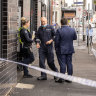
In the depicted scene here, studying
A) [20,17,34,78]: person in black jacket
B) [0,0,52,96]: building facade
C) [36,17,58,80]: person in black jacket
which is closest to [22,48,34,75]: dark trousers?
[20,17,34,78]: person in black jacket

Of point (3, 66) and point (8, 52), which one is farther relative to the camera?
point (8, 52)

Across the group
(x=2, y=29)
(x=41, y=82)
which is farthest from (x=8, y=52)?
(x=41, y=82)

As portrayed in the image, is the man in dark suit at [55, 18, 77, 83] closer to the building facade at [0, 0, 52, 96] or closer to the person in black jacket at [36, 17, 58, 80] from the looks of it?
the person in black jacket at [36, 17, 58, 80]

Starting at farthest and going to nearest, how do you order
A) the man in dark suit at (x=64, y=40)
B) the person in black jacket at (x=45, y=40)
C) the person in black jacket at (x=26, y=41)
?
1. the person in black jacket at (x=26, y=41)
2. the person in black jacket at (x=45, y=40)
3. the man in dark suit at (x=64, y=40)

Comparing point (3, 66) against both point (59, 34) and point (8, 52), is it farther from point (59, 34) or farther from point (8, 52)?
point (59, 34)

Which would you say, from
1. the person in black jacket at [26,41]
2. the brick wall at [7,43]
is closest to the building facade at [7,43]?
the brick wall at [7,43]

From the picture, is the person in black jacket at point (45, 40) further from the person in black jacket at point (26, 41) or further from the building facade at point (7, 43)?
the building facade at point (7, 43)

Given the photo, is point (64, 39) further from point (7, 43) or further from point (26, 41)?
point (7, 43)

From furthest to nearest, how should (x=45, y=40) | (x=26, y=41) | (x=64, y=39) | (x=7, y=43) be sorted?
(x=26, y=41) → (x=45, y=40) → (x=64, y=39) → (x=7, y=43)

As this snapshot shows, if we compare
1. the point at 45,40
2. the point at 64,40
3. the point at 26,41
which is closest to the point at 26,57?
the point at 26,41

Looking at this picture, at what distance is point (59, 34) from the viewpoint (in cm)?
889

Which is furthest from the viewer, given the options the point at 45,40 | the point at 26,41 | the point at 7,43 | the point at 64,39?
the point at 26,41

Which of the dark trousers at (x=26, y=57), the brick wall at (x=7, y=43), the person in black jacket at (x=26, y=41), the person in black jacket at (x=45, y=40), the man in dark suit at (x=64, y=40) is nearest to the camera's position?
the brick wall at (x=7, y=43)

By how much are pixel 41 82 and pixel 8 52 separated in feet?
5.80
